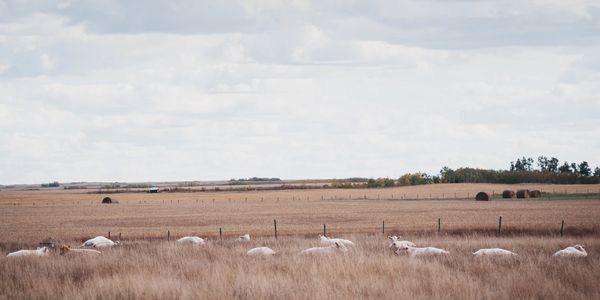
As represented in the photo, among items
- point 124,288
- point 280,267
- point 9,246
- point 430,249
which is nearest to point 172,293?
point 124,288

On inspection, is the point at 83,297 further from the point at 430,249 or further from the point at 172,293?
the point at 430,249

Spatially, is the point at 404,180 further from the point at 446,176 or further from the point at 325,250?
the point at 325,250

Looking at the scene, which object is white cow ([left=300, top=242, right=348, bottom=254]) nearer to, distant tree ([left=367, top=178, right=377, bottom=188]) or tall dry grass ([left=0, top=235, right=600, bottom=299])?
tall dry grass ([left=0, top=235, right=600, bottom=299])

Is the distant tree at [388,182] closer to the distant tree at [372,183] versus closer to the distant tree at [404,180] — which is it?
the distant tree at [404,180]

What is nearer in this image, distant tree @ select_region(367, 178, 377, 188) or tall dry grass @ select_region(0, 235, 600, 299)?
tall dry grass @ select_region(0, 235, 600, 299)

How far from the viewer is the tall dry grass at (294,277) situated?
14.0 metres

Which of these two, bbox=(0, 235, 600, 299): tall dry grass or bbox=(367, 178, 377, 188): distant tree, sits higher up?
bbox=(367, 178, 377, 188): distant tree

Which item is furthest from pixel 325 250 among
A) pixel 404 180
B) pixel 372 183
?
pixel 404 180

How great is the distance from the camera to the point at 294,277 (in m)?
15.9

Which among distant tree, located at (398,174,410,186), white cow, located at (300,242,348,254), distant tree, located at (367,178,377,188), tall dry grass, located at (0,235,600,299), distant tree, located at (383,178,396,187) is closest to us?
tall dry grass, located at (0,235,600,299)

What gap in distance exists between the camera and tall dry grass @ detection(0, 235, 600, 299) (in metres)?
14.0

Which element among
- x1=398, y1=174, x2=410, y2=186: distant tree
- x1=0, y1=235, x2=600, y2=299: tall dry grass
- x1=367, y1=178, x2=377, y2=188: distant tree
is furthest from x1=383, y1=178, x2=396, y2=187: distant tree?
x1=0, y1=235, x2=600, y2=299: tall dry grass

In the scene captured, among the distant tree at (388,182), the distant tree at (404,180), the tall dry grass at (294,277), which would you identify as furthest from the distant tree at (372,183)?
the tall dry grass at (294,277)

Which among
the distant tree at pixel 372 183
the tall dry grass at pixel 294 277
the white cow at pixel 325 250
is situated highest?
the distant tree at pixel 372 183
